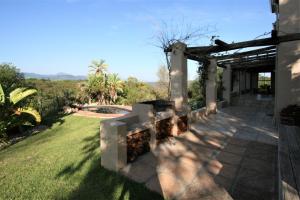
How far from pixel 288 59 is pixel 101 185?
312 inches

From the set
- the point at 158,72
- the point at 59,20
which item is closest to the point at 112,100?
the point at 59,20

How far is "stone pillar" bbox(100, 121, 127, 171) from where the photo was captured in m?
4.68

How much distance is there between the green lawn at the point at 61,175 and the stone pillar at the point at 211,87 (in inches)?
299

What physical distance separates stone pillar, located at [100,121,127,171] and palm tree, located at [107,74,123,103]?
63.1ft

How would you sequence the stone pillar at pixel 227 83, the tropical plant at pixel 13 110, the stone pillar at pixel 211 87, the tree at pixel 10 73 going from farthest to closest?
the stone pillar at pixel 227 83 → the tree at pixel 10 73 → the stone pillar at pixel 211 87 → the tropical plant at pixel 13 110

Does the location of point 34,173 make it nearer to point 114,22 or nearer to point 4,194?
point 4,194

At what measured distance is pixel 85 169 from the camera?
4.90m

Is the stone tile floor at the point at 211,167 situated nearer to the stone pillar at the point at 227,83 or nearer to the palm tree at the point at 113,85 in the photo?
the stone pillar at the point at 227,83

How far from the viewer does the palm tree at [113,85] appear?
2383 cm

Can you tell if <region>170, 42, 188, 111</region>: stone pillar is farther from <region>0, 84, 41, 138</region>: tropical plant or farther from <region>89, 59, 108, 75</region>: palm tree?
<region>89, 59, 108, 75</region>: palm tree

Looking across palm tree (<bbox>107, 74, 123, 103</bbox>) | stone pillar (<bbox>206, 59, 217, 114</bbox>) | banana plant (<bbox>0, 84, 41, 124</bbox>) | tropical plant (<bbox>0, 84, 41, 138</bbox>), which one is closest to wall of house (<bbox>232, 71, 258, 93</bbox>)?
stone pillar (<bbox>206, 59, 217, 114</bbox>)

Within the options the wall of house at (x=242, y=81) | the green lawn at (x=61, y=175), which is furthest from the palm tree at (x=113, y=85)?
the green lawn at (x=61, y=175)

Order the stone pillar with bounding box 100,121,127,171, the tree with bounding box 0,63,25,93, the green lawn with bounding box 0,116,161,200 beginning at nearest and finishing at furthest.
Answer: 1. the green lawn with bounding box 0,116,161,200
2. the stone pillar with bounding box 100,121,127,171
3. the tree with bounding box 0,63,25,93

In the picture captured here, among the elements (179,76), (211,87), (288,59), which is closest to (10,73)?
(179,76)
